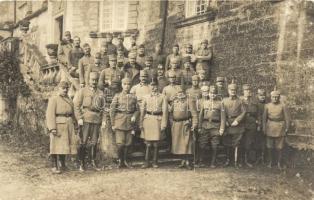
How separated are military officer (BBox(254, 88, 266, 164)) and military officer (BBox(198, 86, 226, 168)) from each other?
977 millimetres

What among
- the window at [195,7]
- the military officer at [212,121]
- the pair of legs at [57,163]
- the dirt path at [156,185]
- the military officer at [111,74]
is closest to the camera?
the dirt path at [156,185]

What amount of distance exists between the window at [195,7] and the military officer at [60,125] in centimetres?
698

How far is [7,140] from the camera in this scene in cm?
1342

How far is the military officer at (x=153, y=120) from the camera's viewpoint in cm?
880

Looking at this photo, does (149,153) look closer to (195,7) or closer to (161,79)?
(161,79)

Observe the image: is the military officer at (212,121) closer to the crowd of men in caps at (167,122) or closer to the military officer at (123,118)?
the crowd of men in caps at (167,122)

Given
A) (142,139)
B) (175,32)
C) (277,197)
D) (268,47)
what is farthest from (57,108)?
(175,32)

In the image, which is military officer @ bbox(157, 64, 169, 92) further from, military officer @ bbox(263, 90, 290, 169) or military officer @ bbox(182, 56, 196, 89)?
military officer @ bbox(263, 90, 290, 169)

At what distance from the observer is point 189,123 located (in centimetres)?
896

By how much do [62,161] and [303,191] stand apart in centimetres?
462

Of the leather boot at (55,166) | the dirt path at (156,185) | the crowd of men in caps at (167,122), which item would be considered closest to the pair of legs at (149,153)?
the crowd of men in caps at (167,122)

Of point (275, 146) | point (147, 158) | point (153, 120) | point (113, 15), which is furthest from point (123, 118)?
point (113, 15)

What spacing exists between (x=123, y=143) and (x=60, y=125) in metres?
1.29

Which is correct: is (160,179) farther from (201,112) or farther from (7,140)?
(7,140)
